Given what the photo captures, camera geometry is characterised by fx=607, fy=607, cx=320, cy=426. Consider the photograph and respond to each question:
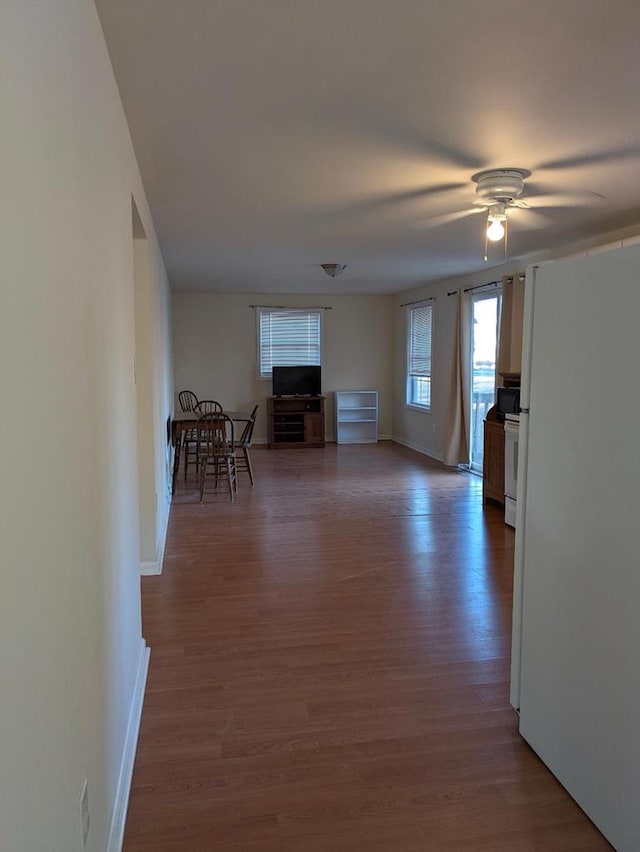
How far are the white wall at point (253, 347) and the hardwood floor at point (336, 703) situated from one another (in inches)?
190

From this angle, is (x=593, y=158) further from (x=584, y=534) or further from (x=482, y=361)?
(x=482, y=361)

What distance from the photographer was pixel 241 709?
245 cm

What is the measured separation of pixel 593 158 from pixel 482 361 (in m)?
4.22

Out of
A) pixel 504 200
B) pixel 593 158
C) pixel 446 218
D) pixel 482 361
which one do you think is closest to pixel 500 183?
pixel 504 200

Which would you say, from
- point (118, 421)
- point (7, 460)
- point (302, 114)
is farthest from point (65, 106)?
point (302, 114)

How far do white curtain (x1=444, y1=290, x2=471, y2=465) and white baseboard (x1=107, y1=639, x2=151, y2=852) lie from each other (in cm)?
528

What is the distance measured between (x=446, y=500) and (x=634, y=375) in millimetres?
4372

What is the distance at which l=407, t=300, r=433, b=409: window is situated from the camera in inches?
340

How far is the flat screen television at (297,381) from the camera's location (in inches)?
371

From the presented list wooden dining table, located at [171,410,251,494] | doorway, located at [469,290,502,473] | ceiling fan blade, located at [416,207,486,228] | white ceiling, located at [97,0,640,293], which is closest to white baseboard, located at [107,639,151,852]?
white ceiling, located at [97,0,640,293]

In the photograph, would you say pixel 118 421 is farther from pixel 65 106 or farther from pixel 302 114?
pixel 302 114

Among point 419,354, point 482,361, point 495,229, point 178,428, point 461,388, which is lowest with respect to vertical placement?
point 178,428

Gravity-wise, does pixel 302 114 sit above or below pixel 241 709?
above

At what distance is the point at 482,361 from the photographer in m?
7.11
